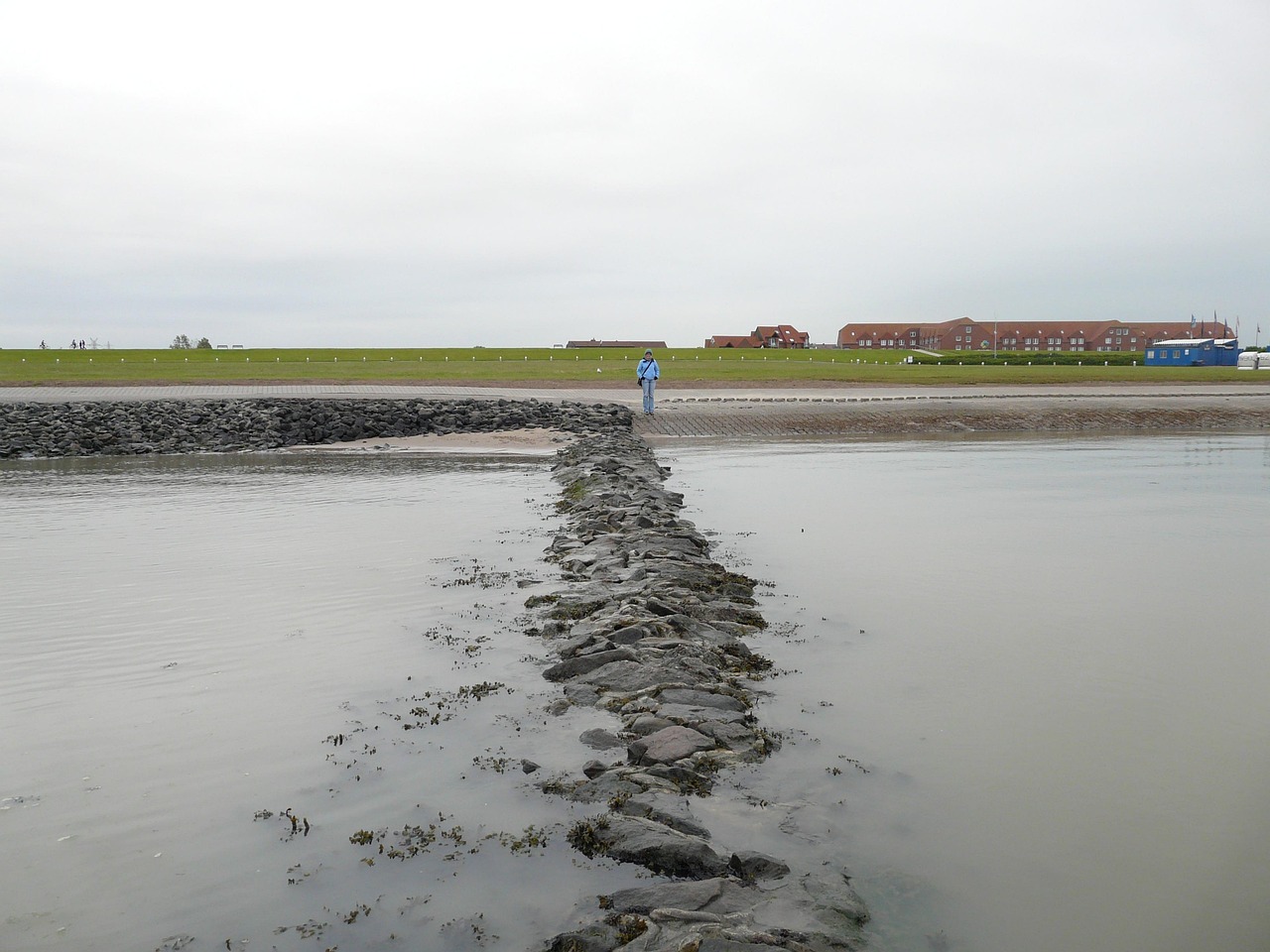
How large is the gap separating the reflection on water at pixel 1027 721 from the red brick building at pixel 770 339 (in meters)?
129

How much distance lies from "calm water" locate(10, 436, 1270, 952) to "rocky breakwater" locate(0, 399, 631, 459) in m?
15.6

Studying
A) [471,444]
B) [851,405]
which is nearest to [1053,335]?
[851,405]

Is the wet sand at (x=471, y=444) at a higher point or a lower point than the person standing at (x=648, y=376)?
lower

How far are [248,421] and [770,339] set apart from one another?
11797 centimetres

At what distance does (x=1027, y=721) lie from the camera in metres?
6.23

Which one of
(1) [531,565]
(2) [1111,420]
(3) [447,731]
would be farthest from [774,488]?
(2) [1111,420]

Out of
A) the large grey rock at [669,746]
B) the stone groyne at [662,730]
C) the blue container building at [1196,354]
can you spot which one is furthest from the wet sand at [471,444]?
the blue container building at [1196,354]

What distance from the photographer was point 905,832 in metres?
4.76

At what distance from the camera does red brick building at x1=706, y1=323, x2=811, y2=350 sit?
141500 millimetres

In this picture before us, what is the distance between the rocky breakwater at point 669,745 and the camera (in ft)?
12.7

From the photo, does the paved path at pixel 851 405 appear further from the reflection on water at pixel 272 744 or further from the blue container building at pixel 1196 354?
the blue container building at pixel 1196 354

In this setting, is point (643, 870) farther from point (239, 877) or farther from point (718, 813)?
point (239, 877)

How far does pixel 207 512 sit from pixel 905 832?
41.0 ft

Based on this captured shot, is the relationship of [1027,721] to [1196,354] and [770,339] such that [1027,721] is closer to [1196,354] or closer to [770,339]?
[1196,354]
